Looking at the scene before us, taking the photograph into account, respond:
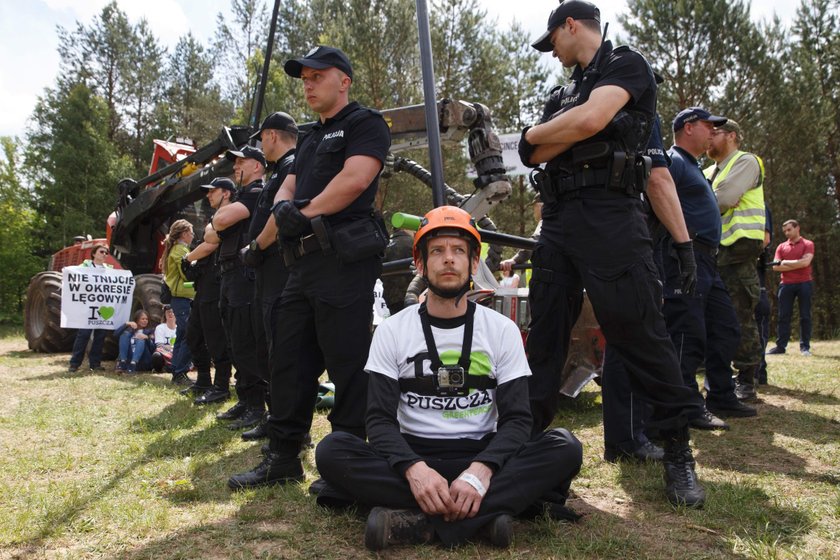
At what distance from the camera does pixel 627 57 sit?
302 centimetres

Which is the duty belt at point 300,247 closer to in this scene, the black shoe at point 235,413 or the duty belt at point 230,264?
the duty belt at point 230,264

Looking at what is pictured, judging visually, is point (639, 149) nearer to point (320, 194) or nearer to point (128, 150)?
point (320, 194)

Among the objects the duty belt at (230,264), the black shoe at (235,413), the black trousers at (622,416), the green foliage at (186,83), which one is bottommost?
the black shoe at (235,413)

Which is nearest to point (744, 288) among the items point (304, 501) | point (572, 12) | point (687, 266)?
point (687, 266)

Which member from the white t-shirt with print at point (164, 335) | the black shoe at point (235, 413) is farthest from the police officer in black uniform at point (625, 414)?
the white t-shirt with print at point (164, 335)

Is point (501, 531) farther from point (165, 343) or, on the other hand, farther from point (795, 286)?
point (795, 286)

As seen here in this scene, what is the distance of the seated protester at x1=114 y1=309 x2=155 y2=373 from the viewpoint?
9.05 metres

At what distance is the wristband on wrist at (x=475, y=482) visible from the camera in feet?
8.15

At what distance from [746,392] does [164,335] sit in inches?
283

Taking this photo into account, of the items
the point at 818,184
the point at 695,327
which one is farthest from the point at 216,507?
the point at 818,184

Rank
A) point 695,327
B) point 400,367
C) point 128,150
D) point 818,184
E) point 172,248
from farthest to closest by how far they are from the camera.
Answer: point 128,150, point 818,184, point 172,248, point 695,327, point 400,367

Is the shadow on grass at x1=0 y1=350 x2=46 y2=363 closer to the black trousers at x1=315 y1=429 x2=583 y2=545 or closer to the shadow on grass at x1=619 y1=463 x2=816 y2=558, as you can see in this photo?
the black trousers at x1=315 y1=429 x2=583 y2=545

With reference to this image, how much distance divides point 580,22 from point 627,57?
32cm

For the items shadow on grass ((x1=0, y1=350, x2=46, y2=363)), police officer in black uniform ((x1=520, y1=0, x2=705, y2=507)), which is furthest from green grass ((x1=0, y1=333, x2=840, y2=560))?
shadow on grass ((x1=0, y1=350, x2=46, y2=363))
